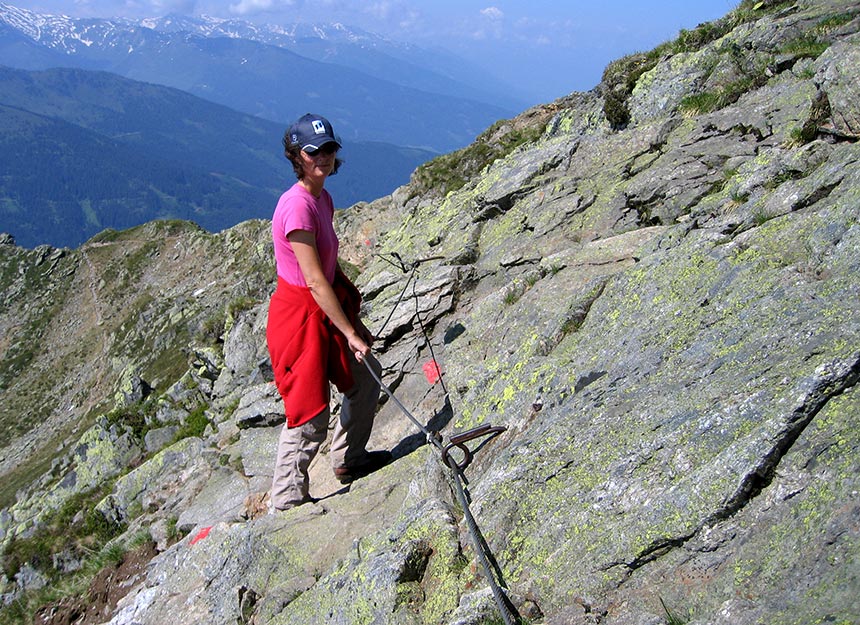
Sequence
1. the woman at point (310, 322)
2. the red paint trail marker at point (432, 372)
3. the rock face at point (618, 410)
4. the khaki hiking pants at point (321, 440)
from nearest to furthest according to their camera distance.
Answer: the rock face at point (618, 410) → the woman at point (310, 322) → the khaki hiking pants at point (321, 440) → the red paint trail marker at point (432, 372)

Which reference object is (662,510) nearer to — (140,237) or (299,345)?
(299,345)

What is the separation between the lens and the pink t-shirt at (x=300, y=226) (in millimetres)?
6496

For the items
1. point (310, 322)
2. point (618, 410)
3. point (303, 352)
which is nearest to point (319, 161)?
point (310, 322)

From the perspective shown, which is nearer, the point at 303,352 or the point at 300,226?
the point at 300,226

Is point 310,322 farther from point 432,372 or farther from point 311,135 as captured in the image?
point 432,372

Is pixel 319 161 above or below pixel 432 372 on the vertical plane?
above

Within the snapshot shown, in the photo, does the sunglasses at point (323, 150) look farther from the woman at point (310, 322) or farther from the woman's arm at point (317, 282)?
the woman's arm at point (317, 282)

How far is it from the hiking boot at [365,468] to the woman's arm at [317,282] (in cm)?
224

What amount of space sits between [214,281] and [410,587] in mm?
59311

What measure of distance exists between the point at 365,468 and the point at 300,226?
3650mm

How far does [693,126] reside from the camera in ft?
39.7

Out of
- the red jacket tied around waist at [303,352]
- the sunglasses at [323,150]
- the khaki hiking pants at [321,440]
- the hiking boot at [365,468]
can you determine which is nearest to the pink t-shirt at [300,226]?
the red jacket tied around waist at [303,352]

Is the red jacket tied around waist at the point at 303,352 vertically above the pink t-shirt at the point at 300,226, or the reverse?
the pink t-shirt at the point at 300,226

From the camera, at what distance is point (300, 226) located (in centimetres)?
647
